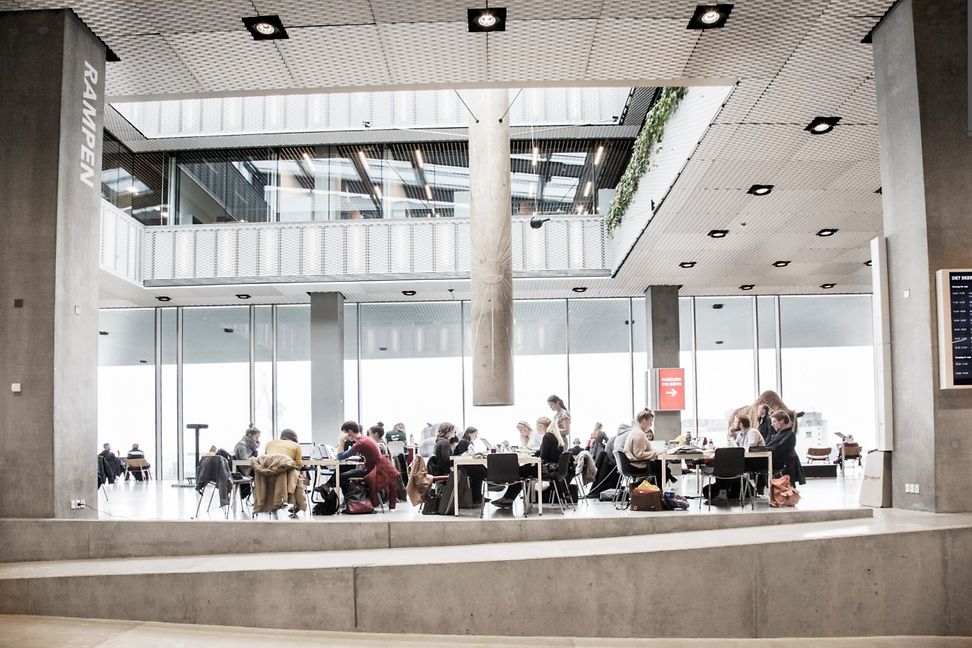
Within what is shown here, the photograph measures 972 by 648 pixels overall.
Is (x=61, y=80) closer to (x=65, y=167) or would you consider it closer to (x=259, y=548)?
(x=65, y=167)

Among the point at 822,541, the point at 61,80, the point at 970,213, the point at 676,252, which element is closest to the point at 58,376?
the point at 61,80

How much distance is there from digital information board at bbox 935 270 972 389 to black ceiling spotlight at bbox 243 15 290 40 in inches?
220

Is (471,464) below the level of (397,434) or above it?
above

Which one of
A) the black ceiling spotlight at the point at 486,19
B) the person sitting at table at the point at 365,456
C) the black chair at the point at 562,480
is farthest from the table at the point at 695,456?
the black ceiling spotlight at the point at 486,19

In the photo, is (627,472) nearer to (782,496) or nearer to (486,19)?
(782,496)

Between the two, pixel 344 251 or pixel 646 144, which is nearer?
pixel 646 144

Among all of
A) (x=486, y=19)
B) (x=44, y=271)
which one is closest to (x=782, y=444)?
(x=486, y=19)

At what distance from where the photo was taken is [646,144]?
12016 mm

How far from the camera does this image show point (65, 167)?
24.7 ft

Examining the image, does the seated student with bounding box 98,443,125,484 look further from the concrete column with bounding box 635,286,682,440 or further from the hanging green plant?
the concrete column with bounding box 635,286,682,440

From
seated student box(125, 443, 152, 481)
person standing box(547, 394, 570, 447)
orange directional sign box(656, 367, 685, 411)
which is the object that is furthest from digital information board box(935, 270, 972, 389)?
seated student box(125, 443, 152, 481)

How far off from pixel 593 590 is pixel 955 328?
10.6 feet

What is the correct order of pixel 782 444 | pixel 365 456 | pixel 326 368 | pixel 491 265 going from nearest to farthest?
pixel 365 456 < pixel 782 444 < pixel 491 265 < pixel 326 368

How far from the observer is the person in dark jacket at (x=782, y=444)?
980 cm
